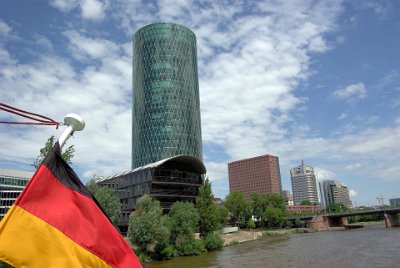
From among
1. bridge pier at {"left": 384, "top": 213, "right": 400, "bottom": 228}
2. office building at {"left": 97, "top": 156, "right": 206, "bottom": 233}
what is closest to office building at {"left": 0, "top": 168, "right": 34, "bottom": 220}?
office building at {"left": 97, "top": 156, "right": 206, "bottom": 233}

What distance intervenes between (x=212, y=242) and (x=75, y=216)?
67685mm

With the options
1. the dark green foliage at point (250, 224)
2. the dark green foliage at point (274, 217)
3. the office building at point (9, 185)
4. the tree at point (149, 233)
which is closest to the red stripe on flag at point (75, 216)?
the tree at point (149, 233)

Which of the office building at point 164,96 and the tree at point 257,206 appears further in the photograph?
the office building at point 164,96

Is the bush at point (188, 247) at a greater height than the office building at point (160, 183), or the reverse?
the office building at point (160, 183)

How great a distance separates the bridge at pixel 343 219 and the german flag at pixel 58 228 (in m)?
140

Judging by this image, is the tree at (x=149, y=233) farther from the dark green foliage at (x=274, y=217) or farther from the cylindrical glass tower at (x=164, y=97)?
the cylindrical glass tower at (x=164, y=97)

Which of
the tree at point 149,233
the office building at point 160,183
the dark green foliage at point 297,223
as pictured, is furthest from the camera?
the dark green foliage at point 297,223

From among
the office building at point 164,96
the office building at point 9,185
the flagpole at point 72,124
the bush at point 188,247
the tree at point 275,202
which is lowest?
the bush at point 188,247

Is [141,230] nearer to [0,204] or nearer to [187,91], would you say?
[0,204]

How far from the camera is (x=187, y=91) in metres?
161

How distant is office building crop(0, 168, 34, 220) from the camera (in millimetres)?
116131

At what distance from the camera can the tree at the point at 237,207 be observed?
13750cm

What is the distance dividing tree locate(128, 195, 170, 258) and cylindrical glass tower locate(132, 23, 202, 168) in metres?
93.1

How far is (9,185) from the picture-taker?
409ft
